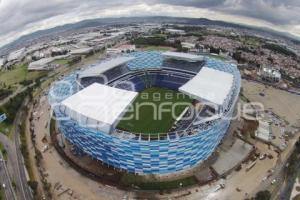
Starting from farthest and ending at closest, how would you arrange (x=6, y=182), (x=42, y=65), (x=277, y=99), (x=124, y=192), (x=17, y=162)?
(x=42, y=65) → (x=277, y=99) → (x=17, y=162) → (x=6, y=182) → (x=124, y=192)

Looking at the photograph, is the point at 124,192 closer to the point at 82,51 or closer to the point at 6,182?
the point at 6,182

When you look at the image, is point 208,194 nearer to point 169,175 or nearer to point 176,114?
point 169,175

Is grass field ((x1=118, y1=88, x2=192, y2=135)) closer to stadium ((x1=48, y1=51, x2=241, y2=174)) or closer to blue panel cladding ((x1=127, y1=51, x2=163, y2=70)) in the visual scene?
stadium ((x1=48, y1=51, x2=241, y2=174))

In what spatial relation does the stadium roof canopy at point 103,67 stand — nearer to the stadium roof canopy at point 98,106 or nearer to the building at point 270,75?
the stadium roof canopy at point 98,106

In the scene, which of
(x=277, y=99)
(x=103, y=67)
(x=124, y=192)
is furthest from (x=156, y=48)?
(x=124, y=192)

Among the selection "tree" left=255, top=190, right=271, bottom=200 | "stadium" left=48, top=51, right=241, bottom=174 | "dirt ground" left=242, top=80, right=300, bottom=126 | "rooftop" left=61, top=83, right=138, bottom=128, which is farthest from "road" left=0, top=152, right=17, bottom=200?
"dirt ground" left=242, top=80, right=300, bottom=126

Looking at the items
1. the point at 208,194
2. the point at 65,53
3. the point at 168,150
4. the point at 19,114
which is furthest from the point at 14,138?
the point at 65,53
